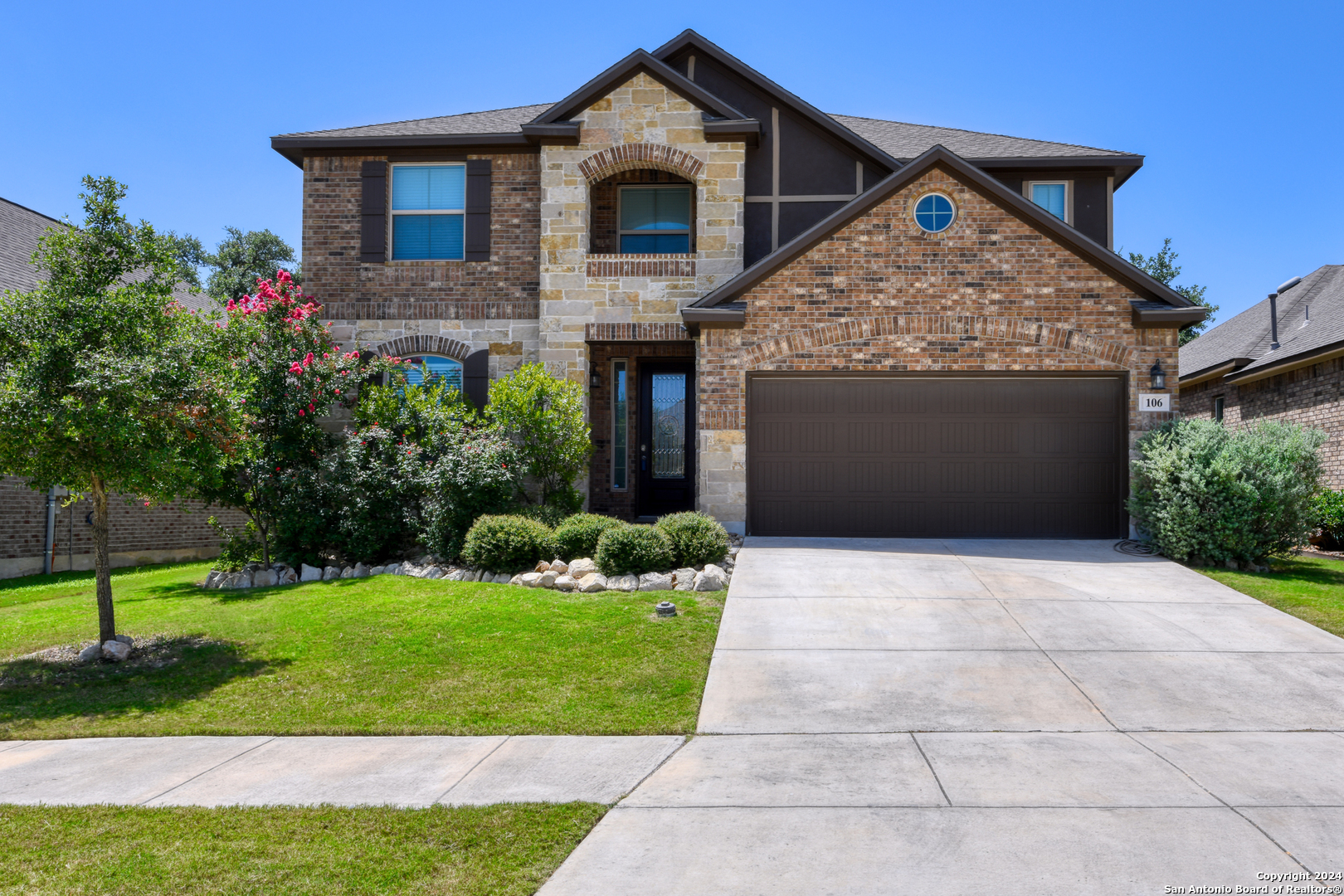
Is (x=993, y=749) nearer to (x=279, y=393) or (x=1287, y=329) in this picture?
(x=279, y=393)

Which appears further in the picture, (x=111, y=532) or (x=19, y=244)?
(x=19, y=244)

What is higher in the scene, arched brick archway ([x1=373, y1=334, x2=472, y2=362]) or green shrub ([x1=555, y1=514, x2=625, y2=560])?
arched brick archway ([x1=373, y1=334, x2=472, y2=362])

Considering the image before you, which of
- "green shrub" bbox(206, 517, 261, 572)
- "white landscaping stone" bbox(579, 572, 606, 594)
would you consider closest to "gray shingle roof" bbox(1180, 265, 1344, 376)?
"white landscaping stone" bbox(579, 572, 606, 594)

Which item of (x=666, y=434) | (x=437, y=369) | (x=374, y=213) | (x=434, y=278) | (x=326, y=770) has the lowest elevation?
(x=326, y=770)

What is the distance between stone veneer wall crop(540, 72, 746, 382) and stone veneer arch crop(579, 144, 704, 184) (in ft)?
0.04

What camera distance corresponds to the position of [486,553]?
34.2ft

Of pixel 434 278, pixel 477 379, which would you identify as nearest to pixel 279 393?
pixel 477 379

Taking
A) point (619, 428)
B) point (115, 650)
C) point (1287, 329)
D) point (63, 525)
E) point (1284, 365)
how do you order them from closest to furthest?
point (115, 650) < point (619, 428) < point (63, 525) < point (1284, 365) < point (1287, 329)

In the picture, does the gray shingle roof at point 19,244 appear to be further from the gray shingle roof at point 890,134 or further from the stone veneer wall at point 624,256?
the stone veneer wall at point 624,256

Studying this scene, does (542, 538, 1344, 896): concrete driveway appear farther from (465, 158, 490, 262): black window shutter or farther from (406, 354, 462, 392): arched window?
(465, 158, 490, 262): black window shutter

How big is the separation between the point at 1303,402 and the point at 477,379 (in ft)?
50.2

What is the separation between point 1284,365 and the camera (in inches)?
634

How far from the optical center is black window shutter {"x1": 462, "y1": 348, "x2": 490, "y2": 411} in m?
14.0

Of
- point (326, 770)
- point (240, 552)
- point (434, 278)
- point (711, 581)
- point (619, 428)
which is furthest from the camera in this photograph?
point (619, 428)
